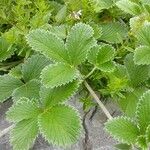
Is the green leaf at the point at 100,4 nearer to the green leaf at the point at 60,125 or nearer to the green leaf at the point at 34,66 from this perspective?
the green leaf at the point at 34,66

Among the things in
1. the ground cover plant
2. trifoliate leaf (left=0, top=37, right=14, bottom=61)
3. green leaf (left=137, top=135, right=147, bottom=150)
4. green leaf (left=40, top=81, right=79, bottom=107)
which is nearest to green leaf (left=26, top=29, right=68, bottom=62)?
the ground cover plant

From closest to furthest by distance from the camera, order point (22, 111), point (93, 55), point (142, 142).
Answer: point (142, 142) → point (22, 111) → point (93, 55)

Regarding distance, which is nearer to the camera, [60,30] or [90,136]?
[90,136]

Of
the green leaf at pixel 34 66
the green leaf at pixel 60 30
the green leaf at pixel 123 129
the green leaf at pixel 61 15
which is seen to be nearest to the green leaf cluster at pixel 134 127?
the green leaf at pixel 123 129

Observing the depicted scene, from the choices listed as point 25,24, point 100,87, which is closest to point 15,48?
point 25,24

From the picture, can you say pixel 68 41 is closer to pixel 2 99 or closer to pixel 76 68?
pixel 76 68

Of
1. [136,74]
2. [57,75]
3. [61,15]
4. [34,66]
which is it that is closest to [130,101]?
[136,74]

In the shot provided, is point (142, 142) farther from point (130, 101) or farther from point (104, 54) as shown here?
point (104, 54)

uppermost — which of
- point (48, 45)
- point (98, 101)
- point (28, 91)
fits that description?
point (48, 45)
